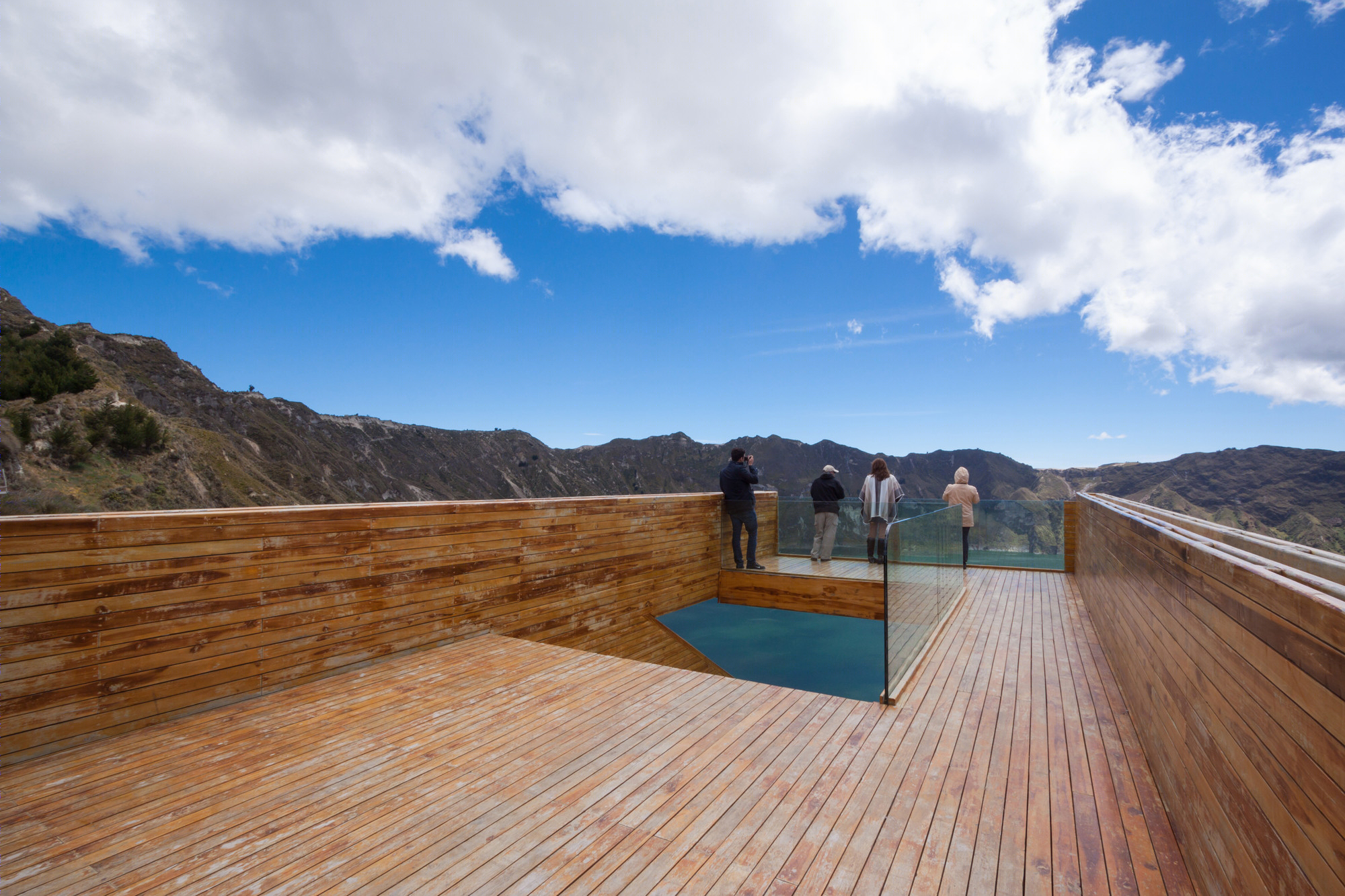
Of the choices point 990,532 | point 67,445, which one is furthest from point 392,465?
point 990,532

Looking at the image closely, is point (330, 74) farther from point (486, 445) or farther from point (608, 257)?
point (486, 445)

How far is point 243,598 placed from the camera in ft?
11.4

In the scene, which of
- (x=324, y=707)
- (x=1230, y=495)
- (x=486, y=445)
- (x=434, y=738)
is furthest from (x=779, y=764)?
(x=1230, y=495)

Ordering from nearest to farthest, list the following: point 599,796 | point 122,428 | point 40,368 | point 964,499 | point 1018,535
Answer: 1. point 599,796
2. point 964,499
3. point 1018,535
4. point 122,428
5. point 40,368

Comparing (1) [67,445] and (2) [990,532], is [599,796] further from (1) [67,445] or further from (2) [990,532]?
(1) [67,445]

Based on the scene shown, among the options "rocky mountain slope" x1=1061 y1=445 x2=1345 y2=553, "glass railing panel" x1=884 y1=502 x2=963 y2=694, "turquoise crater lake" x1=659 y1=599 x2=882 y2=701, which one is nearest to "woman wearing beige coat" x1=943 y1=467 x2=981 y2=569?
"glass railing panel" x1=884 y1=502 x2=963 y2=694

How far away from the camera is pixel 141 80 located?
564 centimetres

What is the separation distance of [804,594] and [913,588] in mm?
3280

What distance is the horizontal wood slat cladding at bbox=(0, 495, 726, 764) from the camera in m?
2.79

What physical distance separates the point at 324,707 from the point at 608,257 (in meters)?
42.7

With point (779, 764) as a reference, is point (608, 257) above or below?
above

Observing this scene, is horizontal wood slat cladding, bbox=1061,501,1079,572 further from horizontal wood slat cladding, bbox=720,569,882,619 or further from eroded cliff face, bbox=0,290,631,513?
eroded cliff face, bbox=0,290,631,513

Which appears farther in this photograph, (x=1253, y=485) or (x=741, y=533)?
(x=1253, y=485)

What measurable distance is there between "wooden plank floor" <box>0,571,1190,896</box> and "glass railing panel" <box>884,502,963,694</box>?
362 millimetres
